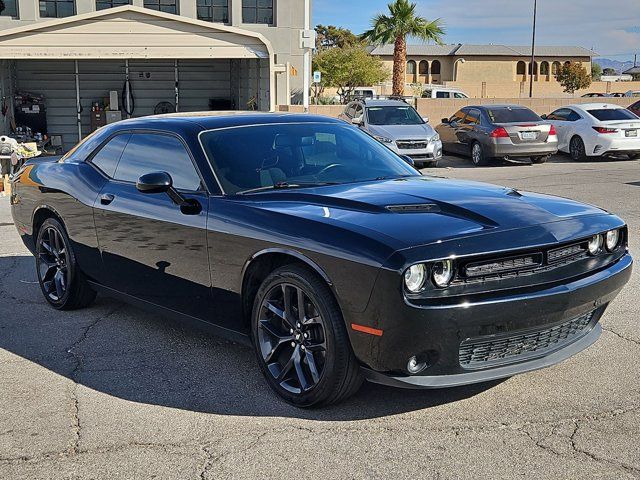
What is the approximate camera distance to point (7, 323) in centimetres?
597

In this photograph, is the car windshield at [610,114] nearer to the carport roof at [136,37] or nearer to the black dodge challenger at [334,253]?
the carport roof at [136,37]

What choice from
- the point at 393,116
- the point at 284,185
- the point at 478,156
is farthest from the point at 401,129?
the point at 284,185

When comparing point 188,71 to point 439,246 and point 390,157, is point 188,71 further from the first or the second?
point 439,246

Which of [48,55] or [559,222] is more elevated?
[48,55]

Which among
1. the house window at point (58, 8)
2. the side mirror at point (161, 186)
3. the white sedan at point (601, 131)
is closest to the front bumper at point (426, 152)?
the white sedan at point (601, 131)

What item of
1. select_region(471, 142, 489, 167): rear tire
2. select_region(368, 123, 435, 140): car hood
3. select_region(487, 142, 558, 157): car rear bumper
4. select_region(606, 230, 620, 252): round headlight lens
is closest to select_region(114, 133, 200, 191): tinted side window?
select_region(606, 230, 620, 252): round headlight lens

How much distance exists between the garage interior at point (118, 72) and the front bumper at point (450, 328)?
1914 centimetres

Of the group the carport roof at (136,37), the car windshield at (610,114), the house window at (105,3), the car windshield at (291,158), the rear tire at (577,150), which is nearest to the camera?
the car windshield at (291,158)

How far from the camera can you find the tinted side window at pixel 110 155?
5746 millimetres

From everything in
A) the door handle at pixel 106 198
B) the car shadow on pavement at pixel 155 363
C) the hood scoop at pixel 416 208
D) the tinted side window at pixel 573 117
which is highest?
the hood scoop at pixel 416 208

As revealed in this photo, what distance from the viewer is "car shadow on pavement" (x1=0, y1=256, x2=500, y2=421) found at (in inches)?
167

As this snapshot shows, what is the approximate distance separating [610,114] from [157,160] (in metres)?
16.7

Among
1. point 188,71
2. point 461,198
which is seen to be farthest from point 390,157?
point 188,71

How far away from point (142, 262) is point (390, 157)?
197 centimetres
